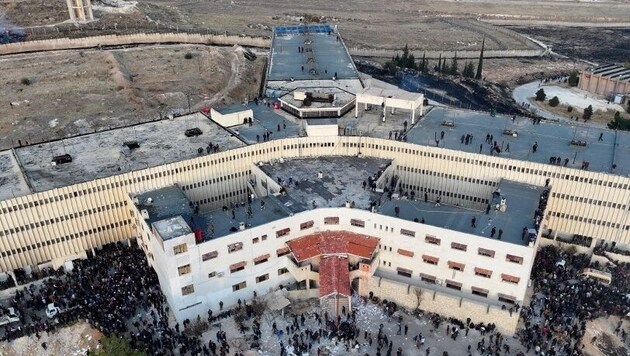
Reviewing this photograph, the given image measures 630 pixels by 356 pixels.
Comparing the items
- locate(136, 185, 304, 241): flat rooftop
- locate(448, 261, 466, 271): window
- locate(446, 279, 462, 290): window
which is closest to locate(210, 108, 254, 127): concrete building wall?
locate(136, 185, 304, 241): flat rooftop

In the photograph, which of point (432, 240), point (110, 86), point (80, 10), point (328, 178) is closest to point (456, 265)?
point (432, 240)

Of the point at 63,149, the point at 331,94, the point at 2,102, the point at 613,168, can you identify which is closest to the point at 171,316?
the point at 63,149

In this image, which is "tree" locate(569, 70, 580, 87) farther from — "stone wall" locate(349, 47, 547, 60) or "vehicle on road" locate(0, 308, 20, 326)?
"vehicle on road" locate(0, 308, 20, 326)

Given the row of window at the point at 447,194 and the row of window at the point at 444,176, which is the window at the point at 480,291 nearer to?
the row of window at the point at 447,194

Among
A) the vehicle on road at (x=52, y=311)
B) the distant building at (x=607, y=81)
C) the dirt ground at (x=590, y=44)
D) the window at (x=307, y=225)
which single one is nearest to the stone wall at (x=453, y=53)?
the dirt ground at (x=590, y=44)

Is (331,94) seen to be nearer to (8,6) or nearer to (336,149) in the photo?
(336,149)

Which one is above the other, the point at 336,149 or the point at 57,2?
the point at 57,2
